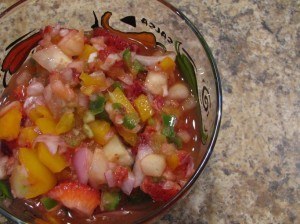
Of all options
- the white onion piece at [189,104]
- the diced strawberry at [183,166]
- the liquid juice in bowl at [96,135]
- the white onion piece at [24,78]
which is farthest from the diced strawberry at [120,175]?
the white onion piece at [24,78]

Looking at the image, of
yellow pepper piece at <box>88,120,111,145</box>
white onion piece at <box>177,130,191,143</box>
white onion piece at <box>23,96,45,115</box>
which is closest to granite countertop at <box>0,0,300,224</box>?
white onion piece at <box>177,130,191,143</box>

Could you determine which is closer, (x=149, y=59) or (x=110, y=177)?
(x=110, y=177)

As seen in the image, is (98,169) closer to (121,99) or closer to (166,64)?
(121,99)

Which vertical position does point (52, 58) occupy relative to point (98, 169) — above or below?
above

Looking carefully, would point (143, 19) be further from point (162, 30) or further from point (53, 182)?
point (53, 182)

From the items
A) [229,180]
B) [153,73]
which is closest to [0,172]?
[153,73]

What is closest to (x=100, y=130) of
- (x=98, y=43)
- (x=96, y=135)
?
(x=96, y=135)

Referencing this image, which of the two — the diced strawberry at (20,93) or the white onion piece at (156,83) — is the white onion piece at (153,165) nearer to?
the white onion piece at (156,83)
